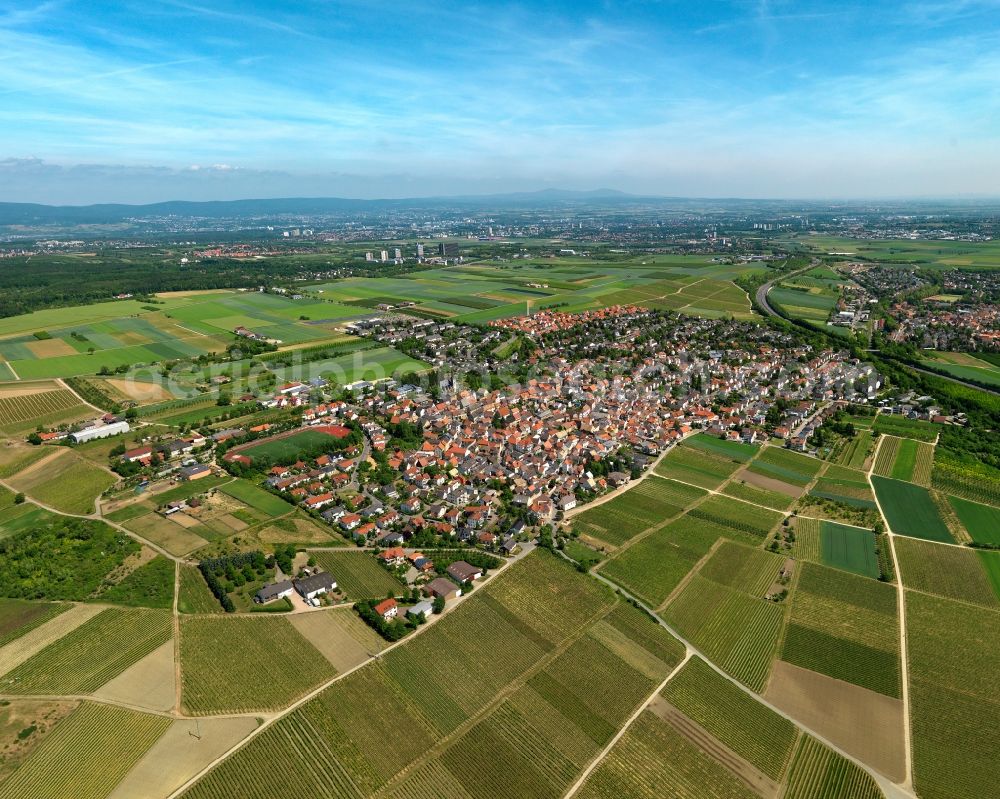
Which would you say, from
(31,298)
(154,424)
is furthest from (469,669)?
(31,298)

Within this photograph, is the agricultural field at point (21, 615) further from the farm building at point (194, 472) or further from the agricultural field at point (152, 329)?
the agricultural field at point (152, 329)

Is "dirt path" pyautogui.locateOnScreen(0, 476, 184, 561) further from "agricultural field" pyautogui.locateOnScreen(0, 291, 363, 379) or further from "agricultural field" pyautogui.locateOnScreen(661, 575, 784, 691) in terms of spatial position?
"agricultural field" pyautogui.locateOnScreen(0, 291, 363, 379)

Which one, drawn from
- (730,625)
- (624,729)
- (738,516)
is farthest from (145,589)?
(738,516)

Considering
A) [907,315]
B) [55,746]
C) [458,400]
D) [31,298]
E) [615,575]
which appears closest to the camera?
[55,746]

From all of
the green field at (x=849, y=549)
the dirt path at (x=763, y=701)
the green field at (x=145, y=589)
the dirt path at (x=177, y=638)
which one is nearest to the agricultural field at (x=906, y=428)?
the green field at (x=849, y=549)

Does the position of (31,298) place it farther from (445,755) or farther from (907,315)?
(907,315)

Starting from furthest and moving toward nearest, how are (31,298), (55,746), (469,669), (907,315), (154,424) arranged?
(31,298) → (907,315) → (154,424) → (469,669) → (55,746)
